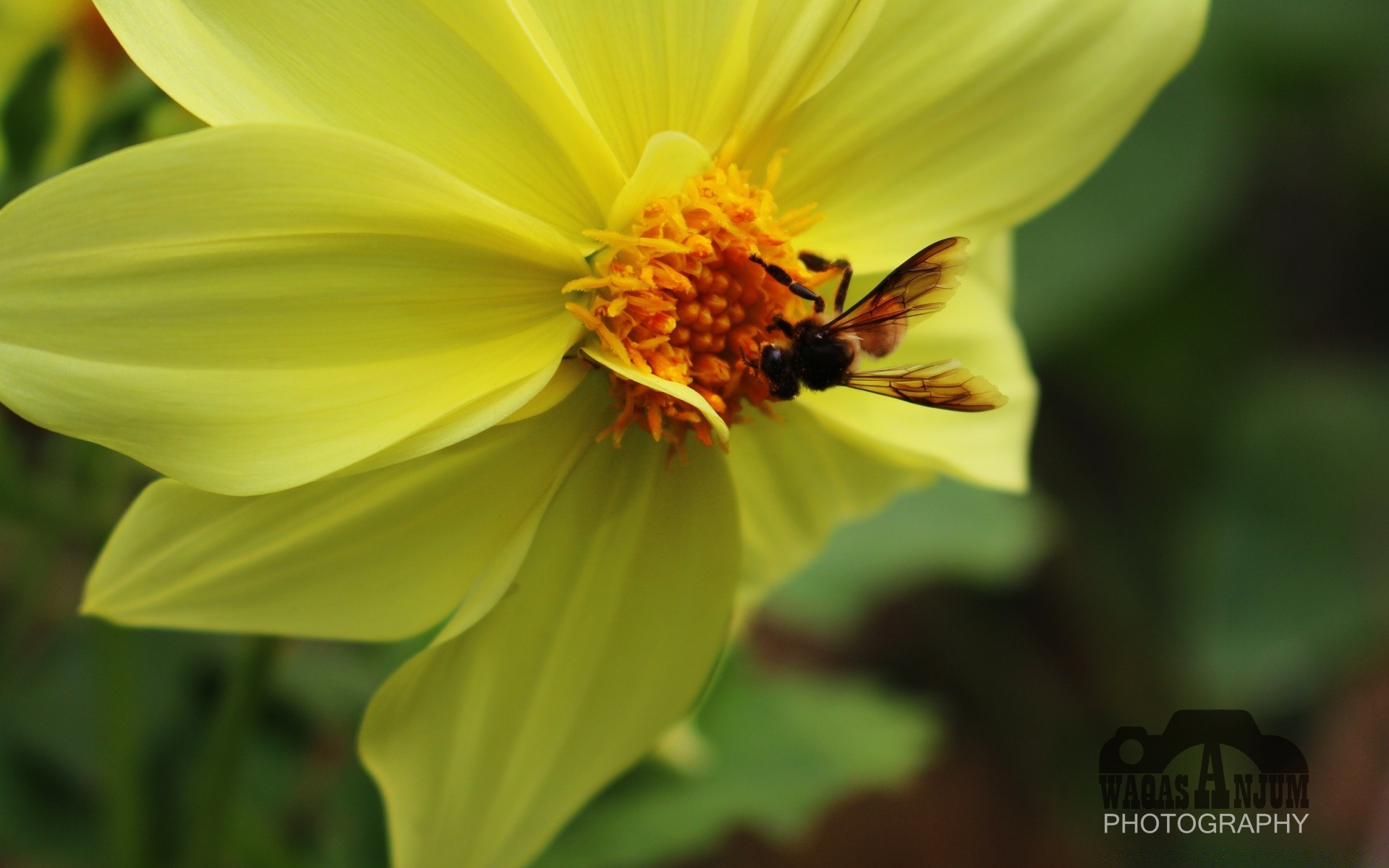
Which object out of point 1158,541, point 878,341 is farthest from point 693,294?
point 1158,541

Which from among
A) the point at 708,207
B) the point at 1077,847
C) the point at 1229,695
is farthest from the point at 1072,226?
the point at 708,207

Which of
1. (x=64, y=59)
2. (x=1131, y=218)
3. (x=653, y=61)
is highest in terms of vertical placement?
(x=1131, y=218)

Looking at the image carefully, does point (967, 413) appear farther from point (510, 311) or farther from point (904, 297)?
point (510, 311)

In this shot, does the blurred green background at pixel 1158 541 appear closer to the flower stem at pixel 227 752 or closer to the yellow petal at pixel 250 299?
the flower stem at pixel 227 752

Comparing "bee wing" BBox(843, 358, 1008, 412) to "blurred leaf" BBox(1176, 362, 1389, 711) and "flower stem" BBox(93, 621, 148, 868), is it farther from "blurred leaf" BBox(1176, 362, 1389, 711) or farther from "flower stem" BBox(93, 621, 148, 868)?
"blurred leaf" BBox(1176, 362, 1389, 711)

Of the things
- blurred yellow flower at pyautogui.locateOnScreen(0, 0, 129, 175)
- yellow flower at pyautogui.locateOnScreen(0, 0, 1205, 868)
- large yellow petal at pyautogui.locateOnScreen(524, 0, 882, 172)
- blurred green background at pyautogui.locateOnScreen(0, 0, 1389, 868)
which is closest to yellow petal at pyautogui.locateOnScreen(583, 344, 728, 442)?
yellow flower at pyautogui.locateOnScreen(0, 0, 1205, 868)

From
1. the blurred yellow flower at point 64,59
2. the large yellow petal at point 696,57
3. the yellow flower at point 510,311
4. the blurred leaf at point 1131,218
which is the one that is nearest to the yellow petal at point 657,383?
the yellow flower at point 510,311
